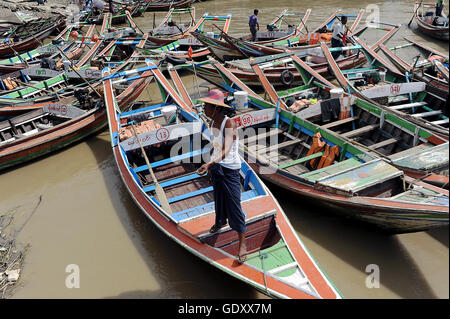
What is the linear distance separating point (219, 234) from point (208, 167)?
95 cm

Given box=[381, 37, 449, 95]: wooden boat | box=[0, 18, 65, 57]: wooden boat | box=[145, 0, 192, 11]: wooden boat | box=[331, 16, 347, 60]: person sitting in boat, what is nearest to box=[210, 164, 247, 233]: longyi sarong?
box=[381, 37, 449, 95]: wooden boat

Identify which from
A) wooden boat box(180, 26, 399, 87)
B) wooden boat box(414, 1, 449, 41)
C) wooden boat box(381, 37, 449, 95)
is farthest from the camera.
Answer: wooden boat box(414, 1, 449, 41)

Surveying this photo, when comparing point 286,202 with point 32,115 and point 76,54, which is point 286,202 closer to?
point 32,115

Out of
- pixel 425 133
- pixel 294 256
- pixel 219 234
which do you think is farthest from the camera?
pixel 425 133

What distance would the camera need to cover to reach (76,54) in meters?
10.5

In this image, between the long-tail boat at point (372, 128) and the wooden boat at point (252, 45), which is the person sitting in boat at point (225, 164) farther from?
the wooden boat at point (252, 45)

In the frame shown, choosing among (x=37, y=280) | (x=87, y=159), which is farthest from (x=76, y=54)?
(x=37, y=280)

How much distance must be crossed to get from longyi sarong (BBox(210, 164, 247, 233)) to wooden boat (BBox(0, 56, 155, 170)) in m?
4.08

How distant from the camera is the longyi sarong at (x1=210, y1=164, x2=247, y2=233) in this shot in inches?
132

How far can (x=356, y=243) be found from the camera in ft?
15.1

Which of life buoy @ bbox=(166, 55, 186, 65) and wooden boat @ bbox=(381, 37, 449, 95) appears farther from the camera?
life buoy @ bbox=(166, 55, 186, 65)

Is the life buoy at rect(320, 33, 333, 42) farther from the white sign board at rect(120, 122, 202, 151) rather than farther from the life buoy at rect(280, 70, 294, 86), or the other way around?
the white sign board at rect(120, 122, 202, 151)

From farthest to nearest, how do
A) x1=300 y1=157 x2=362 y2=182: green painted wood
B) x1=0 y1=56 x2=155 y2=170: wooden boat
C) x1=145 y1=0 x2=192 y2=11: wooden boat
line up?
x1=145 y1=0 x2=192 y2=11: wooden boat
x1=0 y1=56 x2=155 y2=170: wooden boat
x1=300 y1=157 x2=362 y2=182: green painted wood
